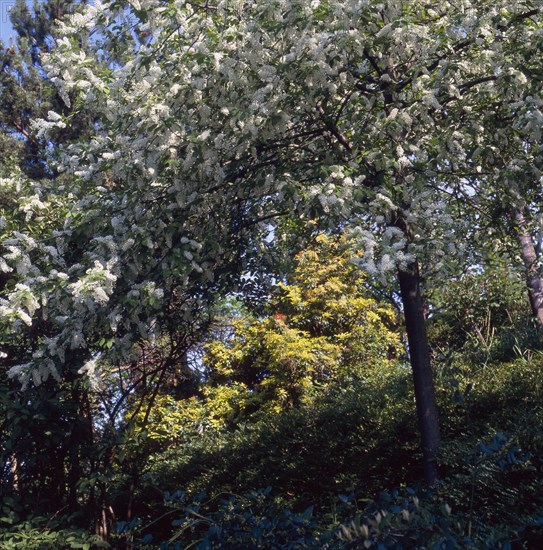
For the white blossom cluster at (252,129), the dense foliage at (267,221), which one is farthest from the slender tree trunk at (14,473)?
the white blossom cluster at (252,129)

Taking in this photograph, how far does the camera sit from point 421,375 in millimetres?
4805

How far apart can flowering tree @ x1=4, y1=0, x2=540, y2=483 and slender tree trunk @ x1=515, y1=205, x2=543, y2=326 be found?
0.70 metres

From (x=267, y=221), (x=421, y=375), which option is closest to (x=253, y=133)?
(x=421, y=375)

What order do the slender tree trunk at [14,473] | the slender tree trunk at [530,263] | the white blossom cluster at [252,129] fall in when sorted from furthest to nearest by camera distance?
the slender tree trunk at [530,263], the slender tree trunk at [14,473], the white blossom cluster at [252,129]

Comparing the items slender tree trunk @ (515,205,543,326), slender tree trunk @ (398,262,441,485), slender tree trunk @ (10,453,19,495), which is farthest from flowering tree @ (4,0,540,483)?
slender tree trunk @ (10,453,19,495)

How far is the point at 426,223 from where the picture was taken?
4656 mm

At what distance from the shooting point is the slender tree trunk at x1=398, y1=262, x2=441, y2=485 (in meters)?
4.66

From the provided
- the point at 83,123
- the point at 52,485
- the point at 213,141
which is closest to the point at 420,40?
the point at 213,141

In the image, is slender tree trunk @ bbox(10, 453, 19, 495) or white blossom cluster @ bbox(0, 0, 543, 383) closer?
white blossom cluster @ bbox(0, 0, 543, 383)

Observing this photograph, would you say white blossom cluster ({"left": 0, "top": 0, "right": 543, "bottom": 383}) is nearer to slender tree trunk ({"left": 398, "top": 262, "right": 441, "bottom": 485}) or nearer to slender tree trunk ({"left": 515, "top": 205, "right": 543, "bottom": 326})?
slender tree trunk ({"left": 398, "top": 262, "right": 441, "bottom": 485})

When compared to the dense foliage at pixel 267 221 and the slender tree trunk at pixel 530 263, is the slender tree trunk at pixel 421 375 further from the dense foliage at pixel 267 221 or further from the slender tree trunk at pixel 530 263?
the slender tree trunk at pixel 530 263

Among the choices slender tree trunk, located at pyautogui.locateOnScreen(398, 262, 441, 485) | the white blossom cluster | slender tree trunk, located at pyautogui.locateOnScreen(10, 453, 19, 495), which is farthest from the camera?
slender tree trunk, located at pyautogui.locateOnScreen(10, 453, 19, 495)

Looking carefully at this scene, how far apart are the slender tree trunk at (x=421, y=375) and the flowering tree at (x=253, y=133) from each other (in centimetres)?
1

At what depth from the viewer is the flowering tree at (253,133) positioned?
437 centimetres
